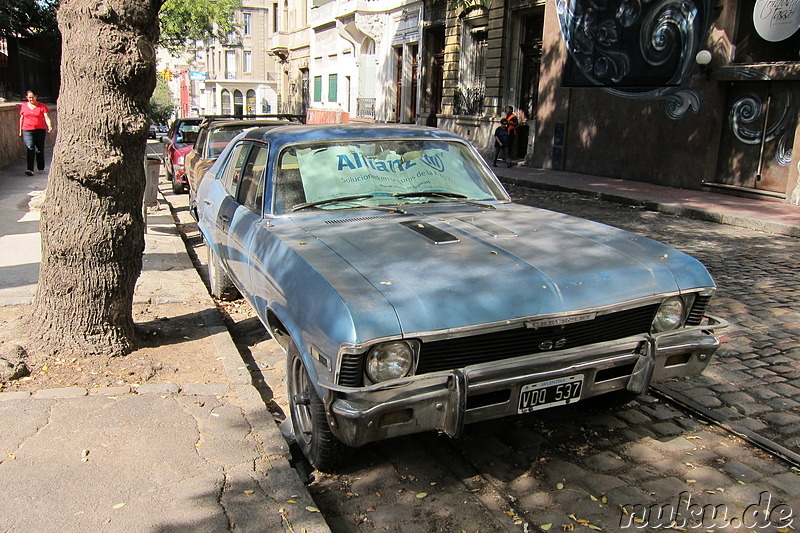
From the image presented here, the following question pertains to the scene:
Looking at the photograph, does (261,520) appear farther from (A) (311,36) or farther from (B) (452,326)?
(A) (311,36)

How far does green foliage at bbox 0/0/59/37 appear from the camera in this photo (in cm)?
2313

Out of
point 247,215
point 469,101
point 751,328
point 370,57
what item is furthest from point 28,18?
point 751,328

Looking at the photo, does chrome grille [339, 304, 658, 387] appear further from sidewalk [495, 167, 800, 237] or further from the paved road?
sidewalk [495, 167, 800, 237]

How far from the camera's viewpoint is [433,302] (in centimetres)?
299

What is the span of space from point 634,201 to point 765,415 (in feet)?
34.0

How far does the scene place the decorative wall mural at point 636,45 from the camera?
15773 millimetres

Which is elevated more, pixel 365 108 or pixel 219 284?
pixel 365 108

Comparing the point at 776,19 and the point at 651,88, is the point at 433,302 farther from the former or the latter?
the point at 651,88

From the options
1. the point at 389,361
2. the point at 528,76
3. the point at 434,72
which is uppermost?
the point at 434,72

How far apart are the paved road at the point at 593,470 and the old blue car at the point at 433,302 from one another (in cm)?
28

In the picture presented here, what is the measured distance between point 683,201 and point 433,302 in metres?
12.2

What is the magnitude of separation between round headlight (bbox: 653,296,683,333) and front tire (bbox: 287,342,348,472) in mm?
1730

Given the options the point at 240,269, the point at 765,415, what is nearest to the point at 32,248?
the point at 240,269

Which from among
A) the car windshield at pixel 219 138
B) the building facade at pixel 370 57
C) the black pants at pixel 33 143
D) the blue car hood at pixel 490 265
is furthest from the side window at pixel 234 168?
the building facade at pixel 370 57
